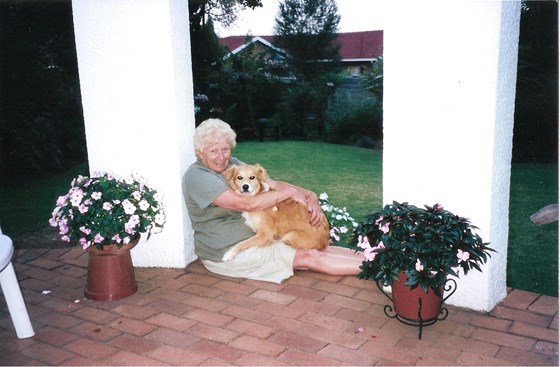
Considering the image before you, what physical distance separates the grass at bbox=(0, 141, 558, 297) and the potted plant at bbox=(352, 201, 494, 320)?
174cm

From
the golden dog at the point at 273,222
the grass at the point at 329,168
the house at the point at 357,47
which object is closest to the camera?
the golden dog at the point at 273,222

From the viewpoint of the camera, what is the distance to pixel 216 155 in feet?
13.1

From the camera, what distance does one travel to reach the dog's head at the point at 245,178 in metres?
3.91

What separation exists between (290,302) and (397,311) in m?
0.80

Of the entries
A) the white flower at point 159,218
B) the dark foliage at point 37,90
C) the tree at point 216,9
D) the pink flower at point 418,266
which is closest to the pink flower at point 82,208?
the white flower at point 159,218

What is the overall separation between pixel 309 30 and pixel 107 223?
25024 millimetres

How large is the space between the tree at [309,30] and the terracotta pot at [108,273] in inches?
914

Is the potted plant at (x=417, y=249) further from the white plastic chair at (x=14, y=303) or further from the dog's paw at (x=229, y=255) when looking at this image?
the white plastic chair at (x=14, y=303)

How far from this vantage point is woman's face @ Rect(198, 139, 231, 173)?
156 inches

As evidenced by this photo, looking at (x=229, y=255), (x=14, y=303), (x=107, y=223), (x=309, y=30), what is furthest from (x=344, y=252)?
(x=309, y=30)

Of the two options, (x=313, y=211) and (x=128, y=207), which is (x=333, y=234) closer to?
(x=313, y=211)

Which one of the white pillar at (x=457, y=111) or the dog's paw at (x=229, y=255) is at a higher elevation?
the white pillar at (x=457, y=111)

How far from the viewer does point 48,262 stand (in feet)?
15.2

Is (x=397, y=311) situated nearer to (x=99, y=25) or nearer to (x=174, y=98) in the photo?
(x=174, y=98)
